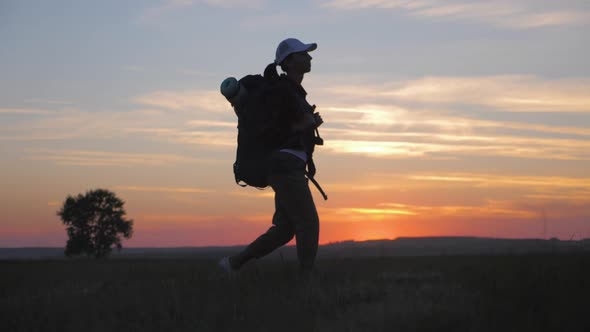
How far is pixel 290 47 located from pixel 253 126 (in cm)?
88

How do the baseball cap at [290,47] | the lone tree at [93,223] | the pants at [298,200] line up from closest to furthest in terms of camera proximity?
the pants at [298,200]
the baseball cap at [290,47]
the lone tree at [93,223]

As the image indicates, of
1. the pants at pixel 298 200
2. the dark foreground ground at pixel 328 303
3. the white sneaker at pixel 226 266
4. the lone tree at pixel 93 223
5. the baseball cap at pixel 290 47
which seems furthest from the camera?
the lone tree at pixel 93 223

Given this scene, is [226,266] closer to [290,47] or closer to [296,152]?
[296,152]

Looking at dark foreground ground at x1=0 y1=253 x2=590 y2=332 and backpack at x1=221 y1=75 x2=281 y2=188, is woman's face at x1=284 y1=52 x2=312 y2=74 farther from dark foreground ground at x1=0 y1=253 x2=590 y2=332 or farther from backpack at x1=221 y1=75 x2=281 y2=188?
dark foreground ground at x1=0 y1=253 x2=590 y2=332

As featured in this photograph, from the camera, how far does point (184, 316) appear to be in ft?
16.6

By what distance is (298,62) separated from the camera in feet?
23.0

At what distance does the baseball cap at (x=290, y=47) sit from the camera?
697 cm

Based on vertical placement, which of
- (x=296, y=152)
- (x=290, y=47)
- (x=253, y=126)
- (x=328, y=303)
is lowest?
(x=328, y=303)

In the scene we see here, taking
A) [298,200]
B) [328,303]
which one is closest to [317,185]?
[298,200]

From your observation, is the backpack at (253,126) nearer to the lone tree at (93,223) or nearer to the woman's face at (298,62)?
the woman's face at (298,62)

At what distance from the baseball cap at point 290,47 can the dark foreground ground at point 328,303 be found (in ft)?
6.99

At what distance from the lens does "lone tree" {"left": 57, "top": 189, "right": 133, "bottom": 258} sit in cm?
6662

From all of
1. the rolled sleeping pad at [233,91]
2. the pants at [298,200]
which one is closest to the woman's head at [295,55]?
the rolled sleeping pad at [233,91]

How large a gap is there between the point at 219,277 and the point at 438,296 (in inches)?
102
